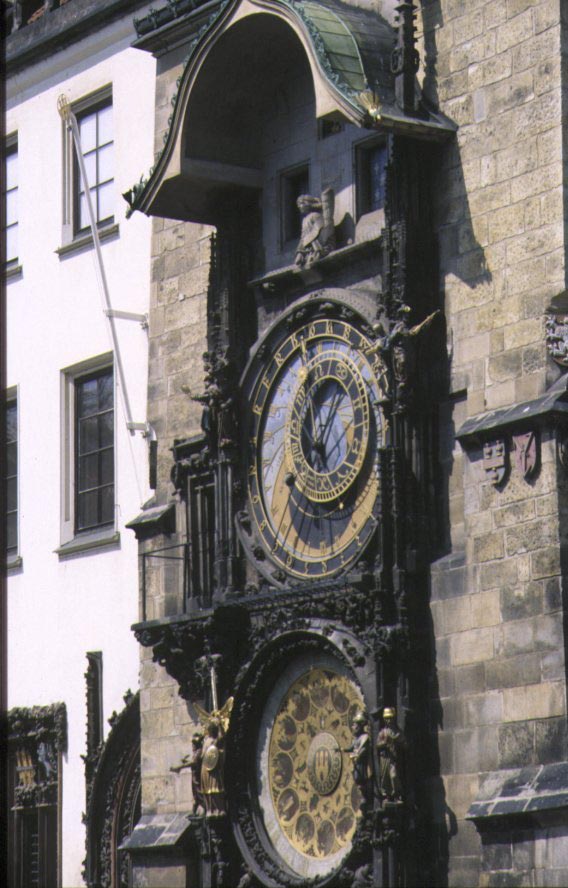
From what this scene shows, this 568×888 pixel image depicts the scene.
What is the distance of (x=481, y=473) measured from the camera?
73.2 feet

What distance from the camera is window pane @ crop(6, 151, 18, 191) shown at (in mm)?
32375

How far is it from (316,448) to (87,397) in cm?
668

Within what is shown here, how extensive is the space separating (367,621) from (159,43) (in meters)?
7.42

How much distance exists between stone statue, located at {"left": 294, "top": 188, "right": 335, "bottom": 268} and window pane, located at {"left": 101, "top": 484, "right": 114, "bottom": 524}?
5741mm

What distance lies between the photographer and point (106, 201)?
30.2m

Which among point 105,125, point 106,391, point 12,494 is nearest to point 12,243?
point 105,125

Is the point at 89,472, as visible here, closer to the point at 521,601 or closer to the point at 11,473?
the point at 11,473

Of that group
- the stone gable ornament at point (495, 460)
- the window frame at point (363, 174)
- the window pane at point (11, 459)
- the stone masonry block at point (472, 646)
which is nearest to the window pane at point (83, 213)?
the window pane at point (11, 459)

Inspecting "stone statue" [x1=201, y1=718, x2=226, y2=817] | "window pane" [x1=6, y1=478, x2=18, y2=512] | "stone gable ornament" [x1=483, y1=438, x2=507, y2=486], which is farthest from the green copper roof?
"window pane" [x1=6, y1=478, x2=18, y2=512]

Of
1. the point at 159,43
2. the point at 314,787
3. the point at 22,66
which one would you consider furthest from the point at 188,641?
the point at 22,66

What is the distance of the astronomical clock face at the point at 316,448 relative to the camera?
2352cm

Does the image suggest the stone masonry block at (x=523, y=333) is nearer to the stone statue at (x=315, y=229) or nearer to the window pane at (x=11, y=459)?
the stone statue at (x=315, y=229)

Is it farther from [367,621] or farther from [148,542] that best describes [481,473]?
[148,542]

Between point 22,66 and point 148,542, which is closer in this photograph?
point 148,542
